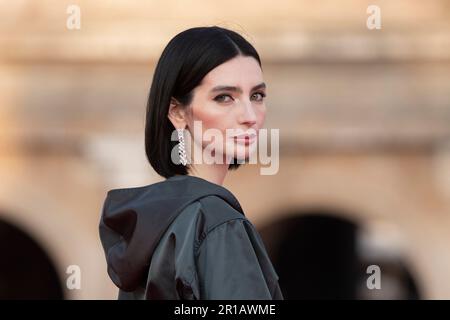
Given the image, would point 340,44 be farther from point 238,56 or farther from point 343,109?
point 238,56

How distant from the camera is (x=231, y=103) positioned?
226 centimetres

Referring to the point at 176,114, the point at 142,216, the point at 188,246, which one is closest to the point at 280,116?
the point at 176,114

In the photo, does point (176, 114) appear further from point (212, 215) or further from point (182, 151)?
point (212, 215)

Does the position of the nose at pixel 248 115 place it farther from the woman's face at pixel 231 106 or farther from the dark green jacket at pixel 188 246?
the dark green jacket at pixel 188 246

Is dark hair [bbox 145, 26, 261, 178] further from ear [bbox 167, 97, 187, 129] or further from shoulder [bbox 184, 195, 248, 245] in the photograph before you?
shoulder [bbox 184, 195, 248, 245]

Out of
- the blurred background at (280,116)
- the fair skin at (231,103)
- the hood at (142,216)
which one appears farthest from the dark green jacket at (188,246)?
the blurred background at (280,116)

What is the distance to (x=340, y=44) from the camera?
10125 mm

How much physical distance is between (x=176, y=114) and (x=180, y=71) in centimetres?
11

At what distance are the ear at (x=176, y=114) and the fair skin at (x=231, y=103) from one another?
37 millimetres

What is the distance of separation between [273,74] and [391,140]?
136 cm

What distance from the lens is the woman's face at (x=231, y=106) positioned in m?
2.24

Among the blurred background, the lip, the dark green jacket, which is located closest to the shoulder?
the dark green jacket

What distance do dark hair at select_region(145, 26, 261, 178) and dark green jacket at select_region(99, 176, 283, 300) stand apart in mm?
137
